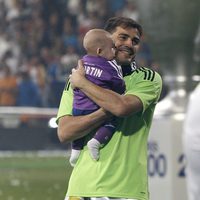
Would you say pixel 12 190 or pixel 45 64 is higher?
pixel 45 64

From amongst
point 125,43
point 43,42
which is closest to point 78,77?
point 125,43

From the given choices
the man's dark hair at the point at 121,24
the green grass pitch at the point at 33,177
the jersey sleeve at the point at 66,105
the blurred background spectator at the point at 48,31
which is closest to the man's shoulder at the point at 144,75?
the man's dark hair at the point at 121,24

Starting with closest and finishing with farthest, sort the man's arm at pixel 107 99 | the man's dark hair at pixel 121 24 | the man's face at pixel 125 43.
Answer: the man's arm at pixel 107 99 < the man's face at pixel 125 43 < the man's dark hair at pixel 121 24

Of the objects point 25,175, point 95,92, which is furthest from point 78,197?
point 25,175

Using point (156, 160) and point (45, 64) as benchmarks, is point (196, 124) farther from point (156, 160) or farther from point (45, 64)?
point (45, 64)

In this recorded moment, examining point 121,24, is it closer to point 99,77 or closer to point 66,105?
point 99,77

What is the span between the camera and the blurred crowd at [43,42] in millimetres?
24891

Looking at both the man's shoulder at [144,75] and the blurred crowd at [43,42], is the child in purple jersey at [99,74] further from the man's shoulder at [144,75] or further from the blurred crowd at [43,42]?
the blurred crowd at [43,42]

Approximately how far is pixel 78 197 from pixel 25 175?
12.2 metres

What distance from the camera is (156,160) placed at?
1071cm

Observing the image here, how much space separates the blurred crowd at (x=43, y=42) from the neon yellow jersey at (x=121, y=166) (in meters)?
17.7

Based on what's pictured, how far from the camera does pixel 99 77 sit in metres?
6.47

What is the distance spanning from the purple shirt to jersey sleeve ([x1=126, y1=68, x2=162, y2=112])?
98 millimetres

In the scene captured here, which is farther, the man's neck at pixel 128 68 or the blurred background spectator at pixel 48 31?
the blurred background spectator at pixel 48 31
